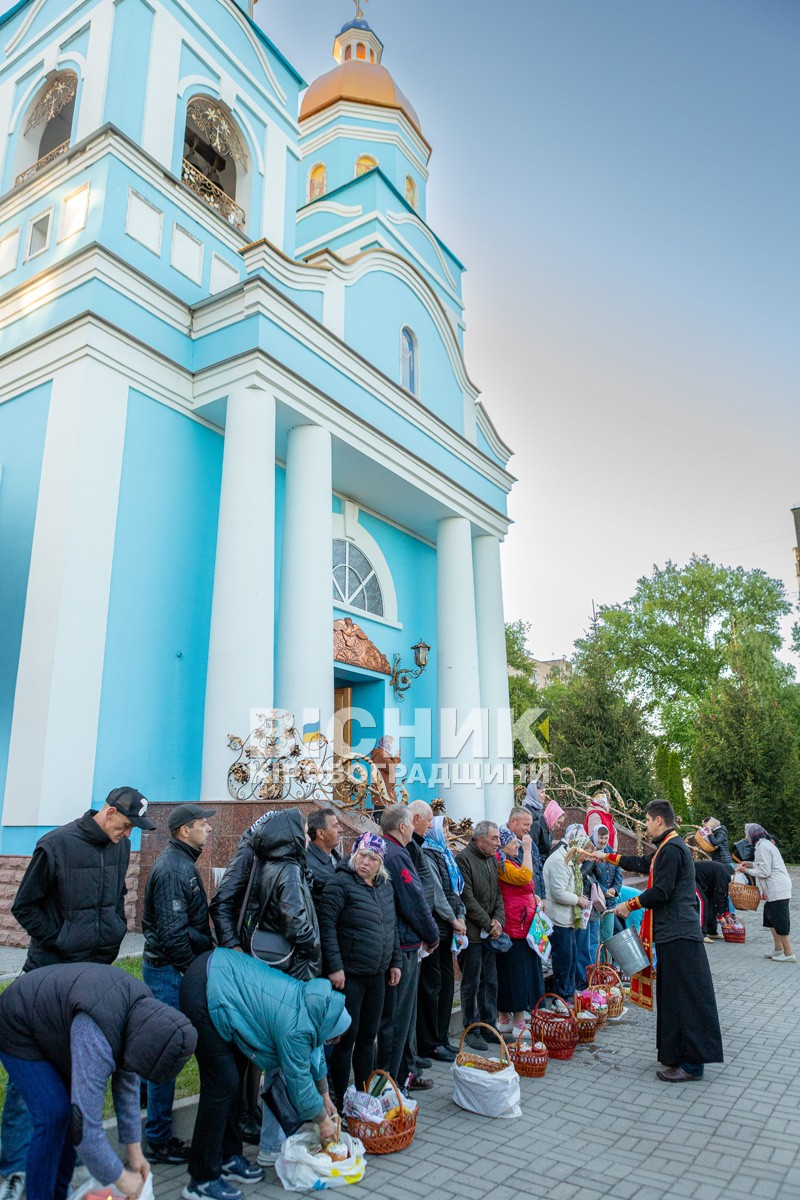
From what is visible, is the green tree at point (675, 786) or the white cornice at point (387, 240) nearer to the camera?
the white cornice at point (387, 240)

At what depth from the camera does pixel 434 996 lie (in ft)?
20.1

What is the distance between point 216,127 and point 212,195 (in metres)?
1.76

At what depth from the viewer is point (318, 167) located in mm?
21125

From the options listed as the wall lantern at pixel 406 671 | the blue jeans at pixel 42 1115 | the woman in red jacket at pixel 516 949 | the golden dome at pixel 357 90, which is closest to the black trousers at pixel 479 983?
the woman in red jacket at pixel 516 949

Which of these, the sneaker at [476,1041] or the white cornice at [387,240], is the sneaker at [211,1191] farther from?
the white cornice at [387,240]

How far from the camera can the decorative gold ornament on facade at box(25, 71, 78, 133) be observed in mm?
14133

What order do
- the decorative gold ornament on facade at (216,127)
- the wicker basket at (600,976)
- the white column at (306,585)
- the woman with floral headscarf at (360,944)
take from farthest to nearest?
the decorative gold ornament on facade at (216,127) < the white column at (306,585) < the wicker basket at (600,976) < the woman with floral headscarf at (360,944)

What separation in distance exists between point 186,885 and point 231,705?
6.27m

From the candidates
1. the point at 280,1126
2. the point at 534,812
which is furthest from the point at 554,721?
the point at 280,1126

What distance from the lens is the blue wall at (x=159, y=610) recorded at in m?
10.5

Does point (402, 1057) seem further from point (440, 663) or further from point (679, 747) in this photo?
point (679, 747)

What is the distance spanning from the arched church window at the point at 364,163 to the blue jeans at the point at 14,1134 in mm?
21631

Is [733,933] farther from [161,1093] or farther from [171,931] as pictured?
[171,931]

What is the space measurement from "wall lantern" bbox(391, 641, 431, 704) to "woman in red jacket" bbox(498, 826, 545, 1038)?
9378 millimetres
